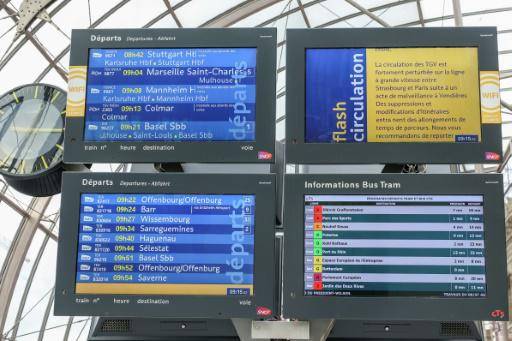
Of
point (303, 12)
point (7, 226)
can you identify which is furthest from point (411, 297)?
point (303, 12)

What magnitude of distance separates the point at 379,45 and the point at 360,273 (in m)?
1.46

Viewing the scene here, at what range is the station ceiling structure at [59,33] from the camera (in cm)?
1866

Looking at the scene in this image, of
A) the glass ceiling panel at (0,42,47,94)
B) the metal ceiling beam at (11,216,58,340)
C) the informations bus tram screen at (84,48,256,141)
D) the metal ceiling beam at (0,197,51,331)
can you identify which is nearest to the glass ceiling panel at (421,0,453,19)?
the glass ceiling panel at (0,42,47,94)

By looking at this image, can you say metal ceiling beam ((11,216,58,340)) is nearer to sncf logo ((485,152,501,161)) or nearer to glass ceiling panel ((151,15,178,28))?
glass ceiling panel ((151,15,178,28))

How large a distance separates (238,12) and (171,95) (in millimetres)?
17872

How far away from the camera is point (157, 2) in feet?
66.4

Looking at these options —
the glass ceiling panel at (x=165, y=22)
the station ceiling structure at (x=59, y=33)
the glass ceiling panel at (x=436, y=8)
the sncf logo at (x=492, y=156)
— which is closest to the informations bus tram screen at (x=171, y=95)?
the sncf logo at (x=492, y=156)

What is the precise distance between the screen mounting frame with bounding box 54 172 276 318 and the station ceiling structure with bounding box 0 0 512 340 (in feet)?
43.5

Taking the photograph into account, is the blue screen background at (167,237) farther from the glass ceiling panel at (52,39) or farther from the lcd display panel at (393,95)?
the glass ceiling panel at (52,39)

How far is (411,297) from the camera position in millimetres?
4281

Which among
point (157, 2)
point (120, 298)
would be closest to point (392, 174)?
point (120, 298)

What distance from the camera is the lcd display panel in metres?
4.54

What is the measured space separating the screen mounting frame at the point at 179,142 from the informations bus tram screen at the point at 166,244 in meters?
0.25

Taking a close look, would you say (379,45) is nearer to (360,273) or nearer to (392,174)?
(392,174)
